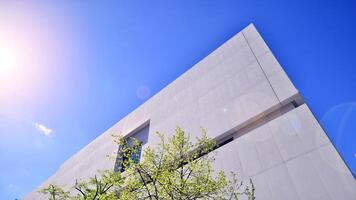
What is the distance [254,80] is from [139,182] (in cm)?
870

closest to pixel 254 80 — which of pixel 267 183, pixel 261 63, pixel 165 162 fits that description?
pixel 261 63

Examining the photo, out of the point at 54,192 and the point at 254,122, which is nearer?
the point at 54,192

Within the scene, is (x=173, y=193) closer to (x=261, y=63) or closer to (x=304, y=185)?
(x=304, y=185)

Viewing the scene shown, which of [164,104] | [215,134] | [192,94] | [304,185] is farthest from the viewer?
[164,104]

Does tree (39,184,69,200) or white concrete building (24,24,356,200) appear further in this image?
tree (39,184,69,200)

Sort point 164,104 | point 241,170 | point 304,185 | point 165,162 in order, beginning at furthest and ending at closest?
point 164,104
point 241,170
point 165,162
point 304,185

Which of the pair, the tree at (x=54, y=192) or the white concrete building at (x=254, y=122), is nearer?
the white concrete building at (x=254, y=122)

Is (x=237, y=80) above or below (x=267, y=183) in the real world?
above

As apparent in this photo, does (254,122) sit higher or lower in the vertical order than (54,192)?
higher

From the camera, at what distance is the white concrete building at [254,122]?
23.1 ft

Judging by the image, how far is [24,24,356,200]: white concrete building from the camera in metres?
7.03

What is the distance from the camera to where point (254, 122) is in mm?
10742

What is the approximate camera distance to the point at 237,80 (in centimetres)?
1283

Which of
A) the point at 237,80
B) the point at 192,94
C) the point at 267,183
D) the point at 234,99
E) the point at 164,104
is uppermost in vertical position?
the point at 164,104
